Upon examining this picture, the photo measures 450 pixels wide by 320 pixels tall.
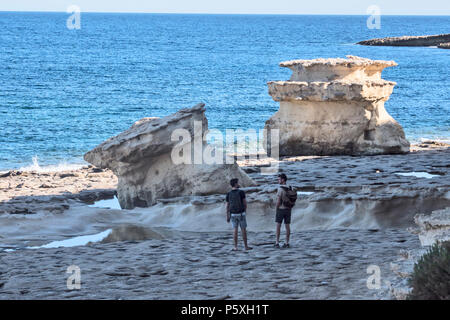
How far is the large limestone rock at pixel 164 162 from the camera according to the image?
47.2 ft

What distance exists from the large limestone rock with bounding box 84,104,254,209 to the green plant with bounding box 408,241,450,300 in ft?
26.3

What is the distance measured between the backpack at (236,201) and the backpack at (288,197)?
Result: 64 cm

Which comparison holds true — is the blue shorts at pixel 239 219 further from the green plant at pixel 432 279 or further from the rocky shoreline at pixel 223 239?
the green plant at pixel 432 279

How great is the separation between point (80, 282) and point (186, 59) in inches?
2399

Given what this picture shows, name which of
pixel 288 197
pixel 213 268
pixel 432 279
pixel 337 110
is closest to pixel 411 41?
pixel 337 110

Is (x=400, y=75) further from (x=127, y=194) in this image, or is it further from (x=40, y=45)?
(x=127, y=194)

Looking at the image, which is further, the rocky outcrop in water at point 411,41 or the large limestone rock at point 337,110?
the rocky outcrop in water at point 411,41

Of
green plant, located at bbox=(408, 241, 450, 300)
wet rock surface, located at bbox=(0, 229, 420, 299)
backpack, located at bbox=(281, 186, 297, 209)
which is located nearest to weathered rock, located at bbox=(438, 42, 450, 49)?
wet rock surface, located at bbox=(0, 229, 420, 299)

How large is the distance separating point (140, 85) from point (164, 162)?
118 feet

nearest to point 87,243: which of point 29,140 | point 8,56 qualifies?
point 29,140

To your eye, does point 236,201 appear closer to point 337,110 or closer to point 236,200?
point 236,200

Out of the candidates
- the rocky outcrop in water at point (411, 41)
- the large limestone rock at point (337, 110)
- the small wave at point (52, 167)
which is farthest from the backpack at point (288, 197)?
the rocky outcrop in water at point (411, 41)

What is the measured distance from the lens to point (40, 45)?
76438 mm

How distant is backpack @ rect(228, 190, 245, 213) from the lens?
10430 millimetres
